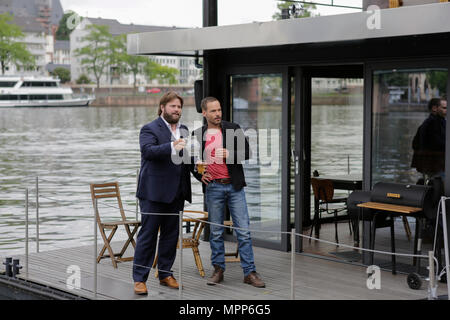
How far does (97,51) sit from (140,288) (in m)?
106

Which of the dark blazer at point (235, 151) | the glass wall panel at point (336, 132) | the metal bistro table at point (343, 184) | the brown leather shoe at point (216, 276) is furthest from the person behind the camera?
the glass wall panel at point (336, 132)

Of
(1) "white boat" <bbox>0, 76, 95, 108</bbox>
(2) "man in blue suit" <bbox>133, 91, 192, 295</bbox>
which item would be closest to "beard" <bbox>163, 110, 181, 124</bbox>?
(2) "man in blue suit" <bbox>133, 91, 192, 295</bbox>

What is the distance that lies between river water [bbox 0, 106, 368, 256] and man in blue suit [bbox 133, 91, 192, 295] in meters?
2.08

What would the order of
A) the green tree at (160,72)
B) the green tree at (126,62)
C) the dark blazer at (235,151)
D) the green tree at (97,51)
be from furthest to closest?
the green tree at (97,51), the green tree at (126,62), the green tree at (160,72), the dark blazer at (235,151)

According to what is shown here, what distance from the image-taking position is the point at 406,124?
8.11 m

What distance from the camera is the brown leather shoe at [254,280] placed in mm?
6583

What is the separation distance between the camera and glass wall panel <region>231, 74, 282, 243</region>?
830cm

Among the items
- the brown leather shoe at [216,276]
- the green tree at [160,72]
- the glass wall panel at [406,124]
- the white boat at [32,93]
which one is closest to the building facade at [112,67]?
the green tree at [160,72]

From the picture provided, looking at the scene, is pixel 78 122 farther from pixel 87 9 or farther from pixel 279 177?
pixel 87 9

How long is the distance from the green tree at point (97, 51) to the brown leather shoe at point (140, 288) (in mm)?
101224

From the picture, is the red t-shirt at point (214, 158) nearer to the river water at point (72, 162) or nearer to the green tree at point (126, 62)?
the river water at point (72, 162)

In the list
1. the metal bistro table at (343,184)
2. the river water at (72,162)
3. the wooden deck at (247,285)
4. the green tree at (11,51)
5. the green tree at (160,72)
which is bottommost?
the river water at (72,162)

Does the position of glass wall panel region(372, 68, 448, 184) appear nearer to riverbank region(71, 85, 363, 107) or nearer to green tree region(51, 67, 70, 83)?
riverbank region(71, 85, 363, 107)

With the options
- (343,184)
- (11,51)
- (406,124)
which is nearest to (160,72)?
(11,51)
